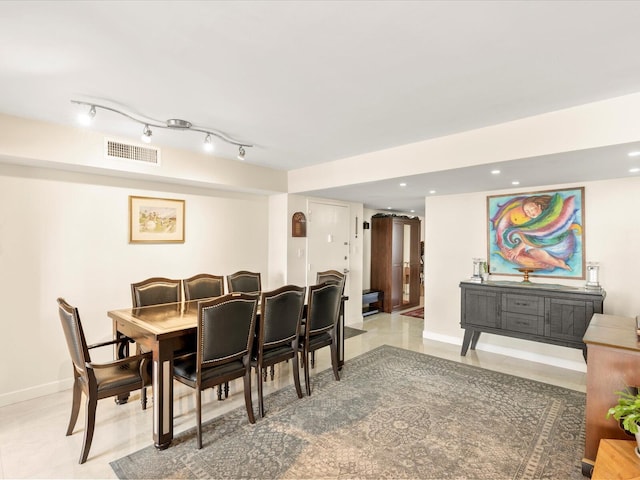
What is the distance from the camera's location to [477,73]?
2.08 metres

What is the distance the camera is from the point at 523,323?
3840 millimetres

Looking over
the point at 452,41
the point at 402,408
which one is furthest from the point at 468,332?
the point at 452,41

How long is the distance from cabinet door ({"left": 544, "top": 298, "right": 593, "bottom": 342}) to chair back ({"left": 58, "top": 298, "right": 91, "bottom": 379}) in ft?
13.7

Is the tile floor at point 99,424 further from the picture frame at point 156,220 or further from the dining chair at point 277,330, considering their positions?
the picture frame at point 156,220

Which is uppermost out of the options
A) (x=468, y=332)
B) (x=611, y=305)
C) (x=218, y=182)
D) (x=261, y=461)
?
(x=218, y=182)

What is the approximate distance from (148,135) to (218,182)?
125 cm

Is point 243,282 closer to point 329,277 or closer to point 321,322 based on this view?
point 329,277

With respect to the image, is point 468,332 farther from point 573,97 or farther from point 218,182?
point 218,182

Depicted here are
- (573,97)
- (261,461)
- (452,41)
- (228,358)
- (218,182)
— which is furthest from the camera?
(218,182)

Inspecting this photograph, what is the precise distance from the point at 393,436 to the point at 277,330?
1184mm

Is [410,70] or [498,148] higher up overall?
[410,70]

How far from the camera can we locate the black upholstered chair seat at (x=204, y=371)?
2475 mm

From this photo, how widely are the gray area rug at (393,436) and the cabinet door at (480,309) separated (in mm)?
764

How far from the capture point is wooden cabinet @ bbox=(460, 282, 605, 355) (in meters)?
3.48
